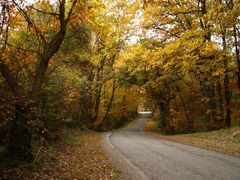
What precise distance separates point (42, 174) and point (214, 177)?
465cm

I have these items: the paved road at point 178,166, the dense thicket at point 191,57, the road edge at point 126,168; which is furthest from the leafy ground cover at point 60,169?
the dense thicket at point 191,57

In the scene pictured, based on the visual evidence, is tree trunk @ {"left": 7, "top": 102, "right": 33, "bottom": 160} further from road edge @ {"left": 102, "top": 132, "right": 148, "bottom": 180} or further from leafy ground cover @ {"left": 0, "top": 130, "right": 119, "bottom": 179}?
road edge @ {"left": 102, "top": 132, "right": 148, "bottom": 180}

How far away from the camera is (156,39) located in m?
18.1

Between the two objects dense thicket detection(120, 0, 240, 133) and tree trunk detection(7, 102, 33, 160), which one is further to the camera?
dense thicket detection(120, 0, 240, 133)

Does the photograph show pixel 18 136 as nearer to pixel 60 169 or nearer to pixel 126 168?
pixel 60 169

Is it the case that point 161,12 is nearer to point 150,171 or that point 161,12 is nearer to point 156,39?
point 156,39

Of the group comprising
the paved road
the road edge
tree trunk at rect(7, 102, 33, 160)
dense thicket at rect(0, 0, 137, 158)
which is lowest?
the road edge

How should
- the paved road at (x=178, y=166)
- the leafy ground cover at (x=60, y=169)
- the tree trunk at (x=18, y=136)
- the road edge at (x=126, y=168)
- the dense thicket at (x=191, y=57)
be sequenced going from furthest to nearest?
1. the dense thicket at (x=191, y=57)
2. the road edge at (x=126, y=168)
3. the paved road at (x=178, y=166)
4. the tree trunk at (x=18, y=136)
5. the leafy ground cover at (x=60, y=169)

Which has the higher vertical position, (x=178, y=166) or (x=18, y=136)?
(x=18, y=136)

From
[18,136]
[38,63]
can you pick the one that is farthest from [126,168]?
[38,63]

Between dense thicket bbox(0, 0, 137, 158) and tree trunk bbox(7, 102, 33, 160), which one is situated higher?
dense thicket bbox(0, 0, 137, 158)

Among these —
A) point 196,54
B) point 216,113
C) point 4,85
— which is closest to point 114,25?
point 196,54

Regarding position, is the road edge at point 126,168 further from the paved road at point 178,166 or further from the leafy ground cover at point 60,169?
the leafy ground cover at point 60,169

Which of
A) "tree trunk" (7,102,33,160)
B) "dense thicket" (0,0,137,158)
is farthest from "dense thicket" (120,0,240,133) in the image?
"tree trunk" (7,102,33,160)
